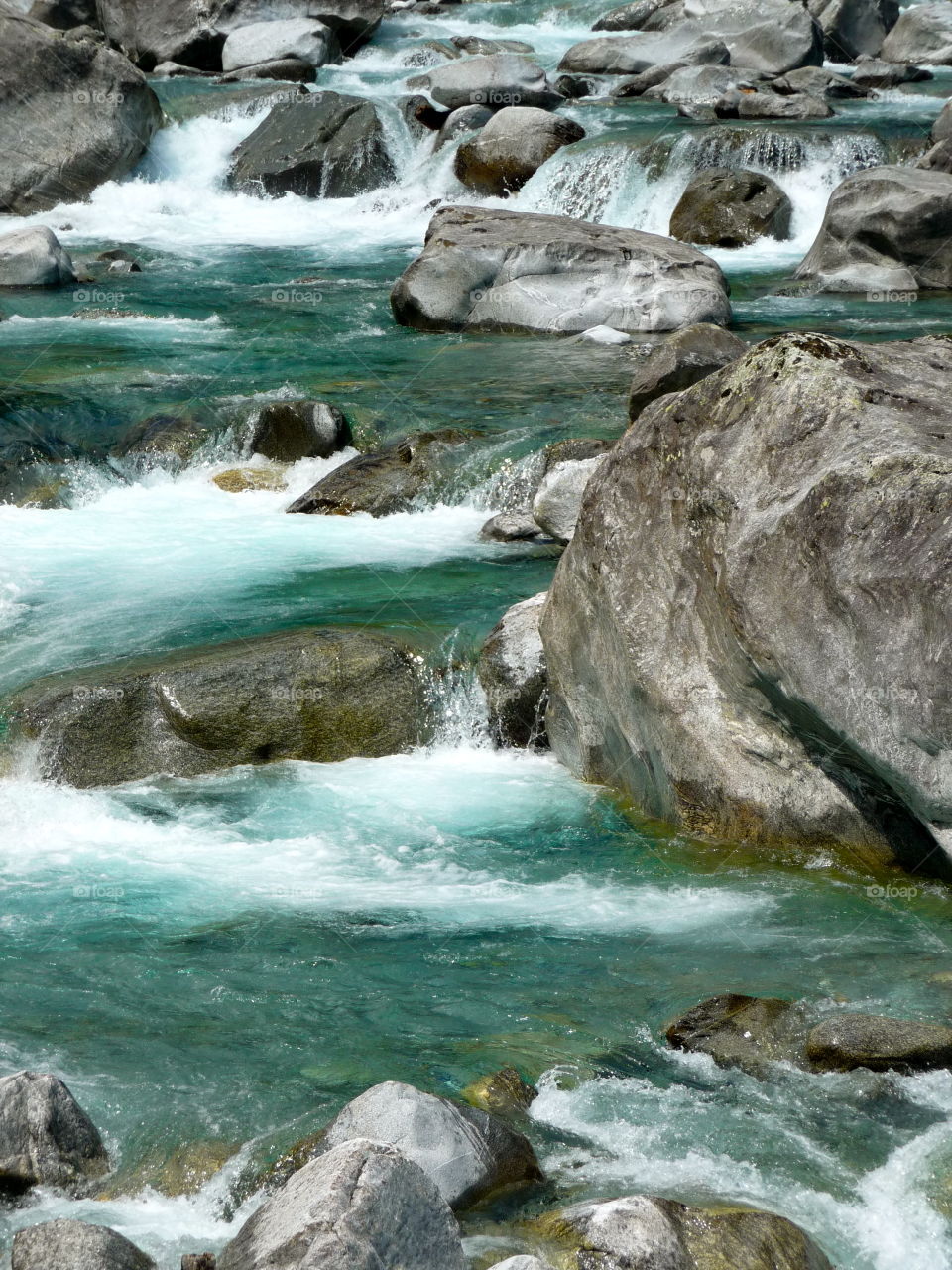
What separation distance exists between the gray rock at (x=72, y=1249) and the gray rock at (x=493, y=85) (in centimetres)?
2461

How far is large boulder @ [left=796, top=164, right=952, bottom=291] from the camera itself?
56.4 ft

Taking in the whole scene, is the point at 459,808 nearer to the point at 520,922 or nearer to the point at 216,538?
the point at 520,922

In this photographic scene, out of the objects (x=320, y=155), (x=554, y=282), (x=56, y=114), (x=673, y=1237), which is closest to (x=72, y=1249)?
(x=673, y=1237)

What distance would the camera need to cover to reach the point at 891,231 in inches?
687

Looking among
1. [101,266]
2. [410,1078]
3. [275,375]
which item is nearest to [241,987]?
[410,1078]

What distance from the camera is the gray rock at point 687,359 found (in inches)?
454

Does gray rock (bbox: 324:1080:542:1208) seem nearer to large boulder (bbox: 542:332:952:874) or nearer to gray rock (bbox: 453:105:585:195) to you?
large boulder (bbox: 542:332:952:874)

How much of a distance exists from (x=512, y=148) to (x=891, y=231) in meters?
7.65

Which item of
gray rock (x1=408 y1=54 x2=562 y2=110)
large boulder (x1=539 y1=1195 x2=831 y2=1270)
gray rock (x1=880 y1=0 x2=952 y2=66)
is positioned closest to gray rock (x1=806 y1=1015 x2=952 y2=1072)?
large boulder (x1=539 y1=1195 x2=831 y2=1270)

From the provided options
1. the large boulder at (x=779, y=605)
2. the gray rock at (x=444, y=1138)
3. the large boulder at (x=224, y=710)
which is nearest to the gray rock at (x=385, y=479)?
the large boulder at (x=224, y=710)

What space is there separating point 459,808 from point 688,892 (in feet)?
5.22

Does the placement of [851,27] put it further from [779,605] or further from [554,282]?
[779,605]

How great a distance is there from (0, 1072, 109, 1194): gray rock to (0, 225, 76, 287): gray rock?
15903 mm

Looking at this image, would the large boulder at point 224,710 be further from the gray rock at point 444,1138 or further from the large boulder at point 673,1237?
the large boulder at point 673,1237
